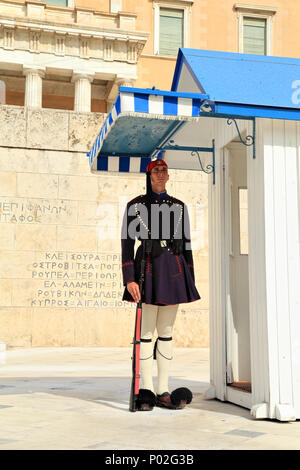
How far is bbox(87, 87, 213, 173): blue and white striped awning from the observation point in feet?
16.3

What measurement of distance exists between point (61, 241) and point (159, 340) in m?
7.57

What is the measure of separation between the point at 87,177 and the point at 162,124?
25.0 feet

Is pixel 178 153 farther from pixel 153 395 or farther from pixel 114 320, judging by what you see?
pixel 114 320

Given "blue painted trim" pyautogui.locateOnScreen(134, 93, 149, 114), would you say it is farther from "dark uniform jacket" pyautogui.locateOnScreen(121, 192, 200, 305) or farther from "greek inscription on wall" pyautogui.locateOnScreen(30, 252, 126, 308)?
"greek inscription on wall" pyautogui.locateOnScreen(30, 252, 126, 308)

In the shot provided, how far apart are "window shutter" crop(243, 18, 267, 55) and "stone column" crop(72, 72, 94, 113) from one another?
10.0 metres

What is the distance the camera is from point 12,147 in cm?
1337

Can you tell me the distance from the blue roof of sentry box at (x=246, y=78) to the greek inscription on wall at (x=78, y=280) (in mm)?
7831

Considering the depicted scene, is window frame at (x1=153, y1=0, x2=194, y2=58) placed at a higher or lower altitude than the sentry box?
higher

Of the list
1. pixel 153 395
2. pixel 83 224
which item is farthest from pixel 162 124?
pixel 83 224

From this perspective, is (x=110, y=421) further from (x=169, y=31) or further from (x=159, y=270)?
(x=169, y=31)

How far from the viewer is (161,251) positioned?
5.91 meters

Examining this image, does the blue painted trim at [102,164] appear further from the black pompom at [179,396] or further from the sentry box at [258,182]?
the black pompom at [179,396]

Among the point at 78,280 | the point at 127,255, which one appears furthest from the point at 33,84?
the point at 127,255

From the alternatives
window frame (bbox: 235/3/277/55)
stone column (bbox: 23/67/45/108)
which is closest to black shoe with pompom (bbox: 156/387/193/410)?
stone column (bbox: 23/67/45/108)
